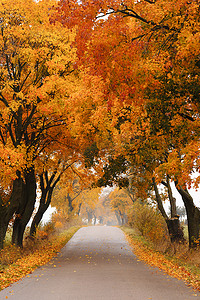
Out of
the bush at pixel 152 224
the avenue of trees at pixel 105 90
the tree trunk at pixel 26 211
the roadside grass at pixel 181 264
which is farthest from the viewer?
the bush at pixel 152 224

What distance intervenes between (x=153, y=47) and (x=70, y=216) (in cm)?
3044

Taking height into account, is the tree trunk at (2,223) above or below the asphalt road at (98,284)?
above

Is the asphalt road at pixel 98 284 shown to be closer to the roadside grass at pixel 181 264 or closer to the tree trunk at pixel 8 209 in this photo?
the roadside grass at pixel 181 264

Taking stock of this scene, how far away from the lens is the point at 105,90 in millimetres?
10008

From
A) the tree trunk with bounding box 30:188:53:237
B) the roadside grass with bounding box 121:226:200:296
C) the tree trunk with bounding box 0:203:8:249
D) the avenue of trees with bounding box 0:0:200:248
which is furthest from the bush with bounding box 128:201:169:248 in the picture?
the tree trunk with bounding box 0:203:8:249

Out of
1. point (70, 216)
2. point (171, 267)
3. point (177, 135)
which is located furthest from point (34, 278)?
point (70, 216)

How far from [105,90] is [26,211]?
9603 mm

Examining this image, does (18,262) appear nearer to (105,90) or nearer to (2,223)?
(2,223)

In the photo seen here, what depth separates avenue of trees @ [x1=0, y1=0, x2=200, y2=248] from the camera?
8438 mm

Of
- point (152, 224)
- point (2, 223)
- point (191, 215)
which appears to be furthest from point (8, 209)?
point (152, 224)

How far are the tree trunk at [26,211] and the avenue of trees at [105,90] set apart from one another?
52mm

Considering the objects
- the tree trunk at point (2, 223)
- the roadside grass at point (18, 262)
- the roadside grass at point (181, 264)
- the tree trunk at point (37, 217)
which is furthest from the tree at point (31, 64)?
the roadside grass at point (181, 264)

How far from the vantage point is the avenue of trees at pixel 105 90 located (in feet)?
27.7

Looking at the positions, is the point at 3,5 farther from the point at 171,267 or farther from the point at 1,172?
the point at 171,267
